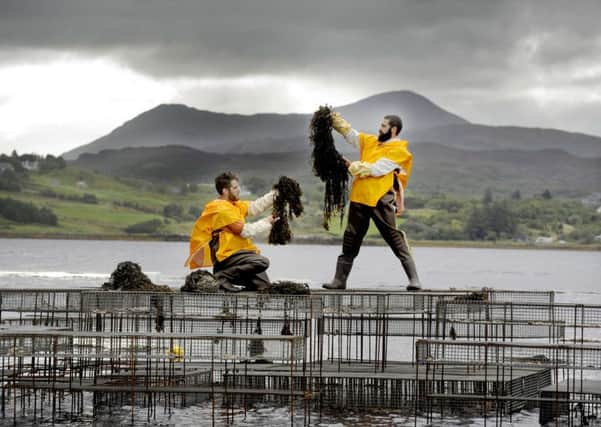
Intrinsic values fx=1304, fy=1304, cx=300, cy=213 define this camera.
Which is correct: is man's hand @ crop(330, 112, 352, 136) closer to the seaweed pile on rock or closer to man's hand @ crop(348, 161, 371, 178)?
man's hand @ crop(348, 161, 371, 178)

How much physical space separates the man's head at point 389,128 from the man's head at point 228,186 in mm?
2644

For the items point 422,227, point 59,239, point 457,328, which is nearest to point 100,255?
point 59,239

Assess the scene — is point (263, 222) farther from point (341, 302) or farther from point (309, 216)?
point (309, 216)

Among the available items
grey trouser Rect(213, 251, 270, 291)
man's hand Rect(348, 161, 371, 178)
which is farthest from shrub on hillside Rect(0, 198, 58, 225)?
man's hand Rect(348, 161, 371, 178)

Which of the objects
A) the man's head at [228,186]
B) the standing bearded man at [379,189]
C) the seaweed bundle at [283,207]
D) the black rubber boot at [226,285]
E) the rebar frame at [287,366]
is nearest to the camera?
the rebar frame at [287,366]

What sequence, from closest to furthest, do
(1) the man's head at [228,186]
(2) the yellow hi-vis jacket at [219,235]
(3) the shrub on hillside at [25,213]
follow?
(2) the yellow hi-vis jacket at [219,235] → (1) the man's head at [228,186] → (3) the shrub on hillside at [25,213]

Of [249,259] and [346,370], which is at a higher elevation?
[249,259]

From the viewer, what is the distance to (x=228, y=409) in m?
21.7

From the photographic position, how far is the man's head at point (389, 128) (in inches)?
890

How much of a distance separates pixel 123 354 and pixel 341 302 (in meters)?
3.96

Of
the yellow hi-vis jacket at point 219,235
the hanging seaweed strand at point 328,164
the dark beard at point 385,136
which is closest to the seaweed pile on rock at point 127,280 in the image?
the yellow hi-vis jacket at point 219,235

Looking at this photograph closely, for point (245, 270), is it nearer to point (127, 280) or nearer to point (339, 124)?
point (127, 280)

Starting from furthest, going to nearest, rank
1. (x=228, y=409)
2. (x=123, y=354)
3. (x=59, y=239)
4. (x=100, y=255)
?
(x=59, y=239)
(x=100, y=255)
(x=228, y=409)
(x=123, y=354)

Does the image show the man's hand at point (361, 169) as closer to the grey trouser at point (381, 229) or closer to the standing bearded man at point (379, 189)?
the standing bearded man at point (379, 189)
